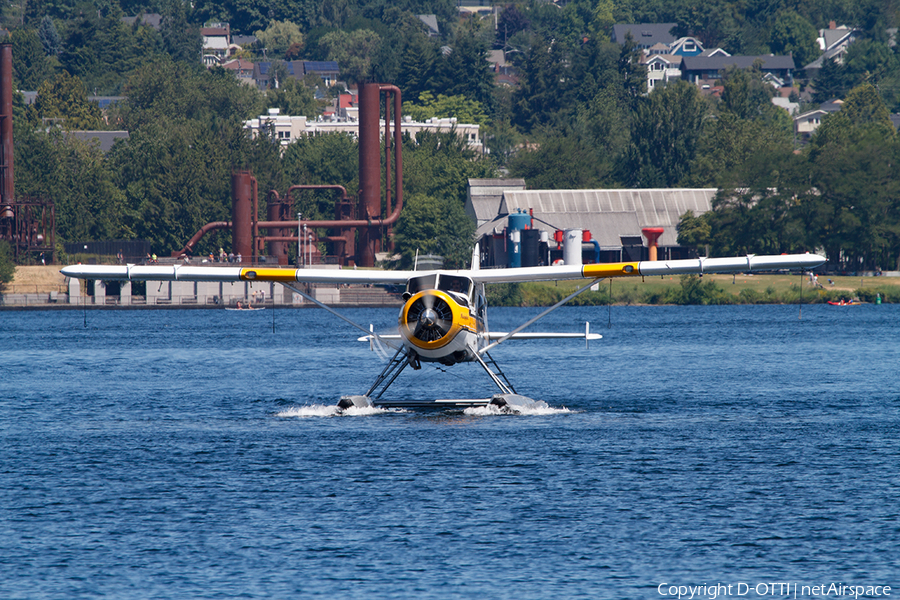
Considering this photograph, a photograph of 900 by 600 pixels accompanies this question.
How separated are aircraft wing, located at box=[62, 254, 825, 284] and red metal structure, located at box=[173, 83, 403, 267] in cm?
7040

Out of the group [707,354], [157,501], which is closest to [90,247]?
[707,354]

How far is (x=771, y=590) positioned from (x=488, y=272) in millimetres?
14257

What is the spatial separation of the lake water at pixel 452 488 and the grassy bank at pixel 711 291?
46.5 metres

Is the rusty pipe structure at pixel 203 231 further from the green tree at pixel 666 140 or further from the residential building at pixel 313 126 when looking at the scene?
the green tree at pixel 666 140

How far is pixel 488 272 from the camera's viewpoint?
30.1 metres

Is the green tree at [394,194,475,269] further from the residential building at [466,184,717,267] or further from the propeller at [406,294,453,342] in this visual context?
the propeller at [406,294,453,342]

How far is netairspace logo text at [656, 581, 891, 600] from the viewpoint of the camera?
55.0 feet

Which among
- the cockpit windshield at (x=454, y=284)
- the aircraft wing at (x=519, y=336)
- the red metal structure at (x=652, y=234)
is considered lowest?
the aircraft wing at (x=519, y=336)

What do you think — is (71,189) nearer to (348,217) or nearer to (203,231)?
(203,231)

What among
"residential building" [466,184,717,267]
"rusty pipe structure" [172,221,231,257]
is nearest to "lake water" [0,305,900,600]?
"residential building" [466,184,717,267]

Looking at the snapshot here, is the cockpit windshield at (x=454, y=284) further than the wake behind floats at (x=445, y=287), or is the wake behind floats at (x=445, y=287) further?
the cockpit windshield at (x=454, y=284)

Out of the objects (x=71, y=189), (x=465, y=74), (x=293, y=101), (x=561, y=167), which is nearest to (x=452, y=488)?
(x=71, y=189)

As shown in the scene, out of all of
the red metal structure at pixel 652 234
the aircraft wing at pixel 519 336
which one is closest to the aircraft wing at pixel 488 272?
the aircraft wing at pixel 519 336

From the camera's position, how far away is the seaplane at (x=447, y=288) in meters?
27.0
